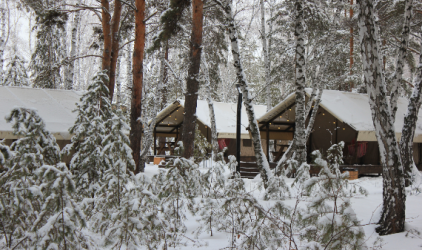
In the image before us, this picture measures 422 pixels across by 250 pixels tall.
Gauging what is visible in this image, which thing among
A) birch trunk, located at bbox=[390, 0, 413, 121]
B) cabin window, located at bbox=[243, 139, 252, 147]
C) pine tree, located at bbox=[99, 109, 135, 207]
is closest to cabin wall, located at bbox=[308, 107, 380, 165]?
cabin window, located at bbox=[243, 139, 252, 147]

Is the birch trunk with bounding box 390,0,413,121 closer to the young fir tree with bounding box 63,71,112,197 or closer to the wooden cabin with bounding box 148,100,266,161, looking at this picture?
the young fir tree with bounding box 63,71,112,197

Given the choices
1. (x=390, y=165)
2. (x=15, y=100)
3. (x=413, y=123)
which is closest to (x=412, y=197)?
(x=413, y=123)

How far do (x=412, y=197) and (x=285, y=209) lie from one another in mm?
5765

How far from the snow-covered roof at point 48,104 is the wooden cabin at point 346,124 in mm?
8987

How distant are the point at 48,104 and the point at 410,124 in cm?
1277

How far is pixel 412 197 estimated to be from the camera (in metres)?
7.62

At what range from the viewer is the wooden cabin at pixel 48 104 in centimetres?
1166

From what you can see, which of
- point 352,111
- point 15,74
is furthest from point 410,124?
point 15,74

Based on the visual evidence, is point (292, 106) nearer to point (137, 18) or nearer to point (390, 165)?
point (137, 18)

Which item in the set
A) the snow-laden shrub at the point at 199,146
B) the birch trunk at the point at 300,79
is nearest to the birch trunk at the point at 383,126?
the birch trunk at the point at 300,79

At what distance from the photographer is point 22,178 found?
10.5 ft

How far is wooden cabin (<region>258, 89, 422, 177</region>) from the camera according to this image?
13.1 metres

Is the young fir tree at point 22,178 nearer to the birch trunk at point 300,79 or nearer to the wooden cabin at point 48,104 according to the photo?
the birch trunk at point 300,79

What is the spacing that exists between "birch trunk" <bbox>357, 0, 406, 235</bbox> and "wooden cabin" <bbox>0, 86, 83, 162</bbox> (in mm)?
10278
